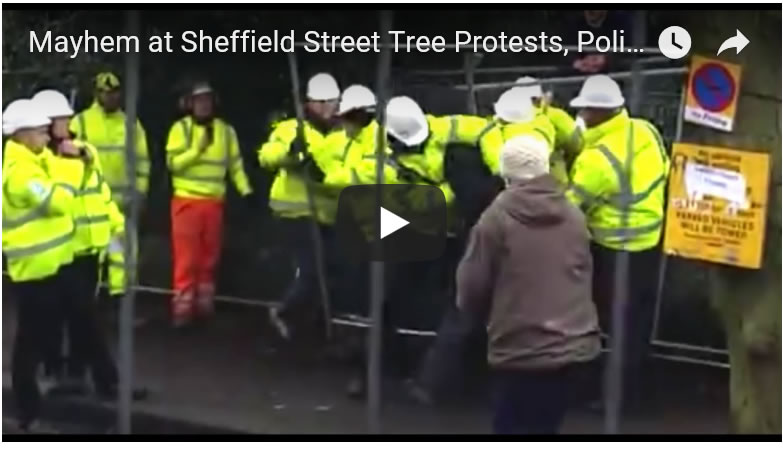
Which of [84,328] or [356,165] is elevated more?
[356,165]

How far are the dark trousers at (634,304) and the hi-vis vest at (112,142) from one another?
193 centimetres

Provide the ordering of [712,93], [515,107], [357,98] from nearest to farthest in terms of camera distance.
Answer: [712,93] < [515,107] < [357,98]

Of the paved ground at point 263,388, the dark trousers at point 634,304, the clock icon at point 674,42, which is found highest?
the clock icon at point 674,42

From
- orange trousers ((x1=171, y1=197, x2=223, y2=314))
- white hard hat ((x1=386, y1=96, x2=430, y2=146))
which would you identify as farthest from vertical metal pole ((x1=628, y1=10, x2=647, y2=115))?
orange trousers ((x1=171, y1=197, x2=223, y2=314))

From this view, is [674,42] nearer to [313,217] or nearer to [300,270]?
[313,217]

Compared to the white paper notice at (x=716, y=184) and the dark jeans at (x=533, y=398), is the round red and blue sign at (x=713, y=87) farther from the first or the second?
the dark jeans at (x=533, y=398)

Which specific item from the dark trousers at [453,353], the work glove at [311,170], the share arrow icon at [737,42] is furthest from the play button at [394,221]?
the share arrow icon at [737,42]

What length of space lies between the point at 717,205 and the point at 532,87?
0.86 meters

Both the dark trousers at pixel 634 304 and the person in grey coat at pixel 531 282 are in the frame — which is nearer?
the person in grey coat at pixel 531 282

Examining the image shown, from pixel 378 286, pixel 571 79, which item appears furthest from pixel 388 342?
pixel 571 79

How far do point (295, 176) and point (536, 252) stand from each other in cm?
176

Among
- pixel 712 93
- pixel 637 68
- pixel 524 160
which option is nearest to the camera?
pixel 524 160

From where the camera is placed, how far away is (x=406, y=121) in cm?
681

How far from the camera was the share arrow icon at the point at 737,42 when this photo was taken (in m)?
5.69
